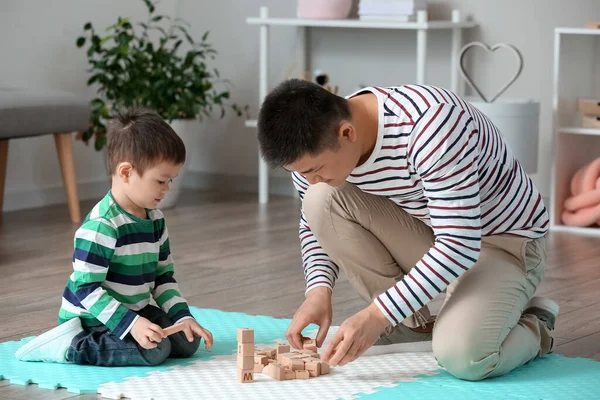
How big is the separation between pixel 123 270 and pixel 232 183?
261 centimetres

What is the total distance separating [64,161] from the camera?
3.51 m

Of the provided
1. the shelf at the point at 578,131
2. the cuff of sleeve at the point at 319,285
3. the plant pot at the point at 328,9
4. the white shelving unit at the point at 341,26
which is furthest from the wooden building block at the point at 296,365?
the plant pot at the point at 328,9

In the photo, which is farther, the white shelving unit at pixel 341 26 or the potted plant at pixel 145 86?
the potted plant at pixel 145 86

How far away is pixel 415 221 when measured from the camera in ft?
6.16

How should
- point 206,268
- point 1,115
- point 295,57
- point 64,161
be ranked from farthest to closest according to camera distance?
point 295,57
point 64,161
point 1,115
point 206,268

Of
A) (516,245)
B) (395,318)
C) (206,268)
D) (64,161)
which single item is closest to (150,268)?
(395,318)

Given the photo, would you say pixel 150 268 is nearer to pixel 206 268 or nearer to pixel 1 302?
pixel 1 302

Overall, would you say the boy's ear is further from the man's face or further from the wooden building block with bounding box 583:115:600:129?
the wooden building block with bounding box 583:115:600:129

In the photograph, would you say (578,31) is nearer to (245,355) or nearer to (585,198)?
(585,198)

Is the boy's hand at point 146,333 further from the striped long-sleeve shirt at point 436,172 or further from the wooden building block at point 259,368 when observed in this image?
the striped long-sleeve shirt at point 436,172

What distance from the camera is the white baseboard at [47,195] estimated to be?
384 cm

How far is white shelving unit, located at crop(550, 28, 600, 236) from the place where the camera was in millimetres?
3398

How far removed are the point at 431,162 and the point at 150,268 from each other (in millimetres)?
587

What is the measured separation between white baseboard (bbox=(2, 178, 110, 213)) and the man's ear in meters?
2.56
